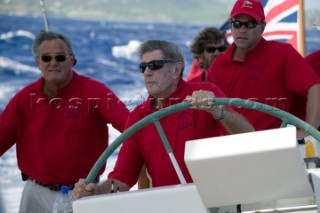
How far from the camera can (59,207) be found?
14.2 ft

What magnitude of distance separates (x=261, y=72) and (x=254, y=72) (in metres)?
0.04

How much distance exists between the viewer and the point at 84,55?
20.4 m

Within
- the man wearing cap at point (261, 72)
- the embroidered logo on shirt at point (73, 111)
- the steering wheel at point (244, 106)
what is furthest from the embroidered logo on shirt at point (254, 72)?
the steering wheel at point (244, 106)

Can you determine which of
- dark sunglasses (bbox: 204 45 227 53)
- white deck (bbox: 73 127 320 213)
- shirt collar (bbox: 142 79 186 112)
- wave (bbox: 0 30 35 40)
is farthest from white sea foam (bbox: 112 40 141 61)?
white deck (bbox: 73 127 320 213)

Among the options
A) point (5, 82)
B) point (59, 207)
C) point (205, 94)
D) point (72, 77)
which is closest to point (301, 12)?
point (72, 77)

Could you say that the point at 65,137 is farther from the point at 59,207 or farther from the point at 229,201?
the point at 229,201

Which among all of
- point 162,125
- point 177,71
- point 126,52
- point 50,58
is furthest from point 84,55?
point 162,125

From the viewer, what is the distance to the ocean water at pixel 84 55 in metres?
11.1

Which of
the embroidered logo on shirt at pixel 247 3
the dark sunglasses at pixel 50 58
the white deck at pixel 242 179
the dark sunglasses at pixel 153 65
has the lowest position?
the white deck at pixel 242 179

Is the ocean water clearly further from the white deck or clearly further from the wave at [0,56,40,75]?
the white deck

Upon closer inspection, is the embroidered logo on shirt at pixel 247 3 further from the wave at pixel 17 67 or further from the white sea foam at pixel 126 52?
the white sea foam at pixel 126 52

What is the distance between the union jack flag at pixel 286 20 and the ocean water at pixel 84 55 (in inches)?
126

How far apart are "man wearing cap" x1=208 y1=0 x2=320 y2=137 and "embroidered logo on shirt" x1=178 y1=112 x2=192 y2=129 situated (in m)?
0.89

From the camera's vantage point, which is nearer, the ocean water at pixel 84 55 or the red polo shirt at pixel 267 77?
the red polo shirt at pixel 267 77
